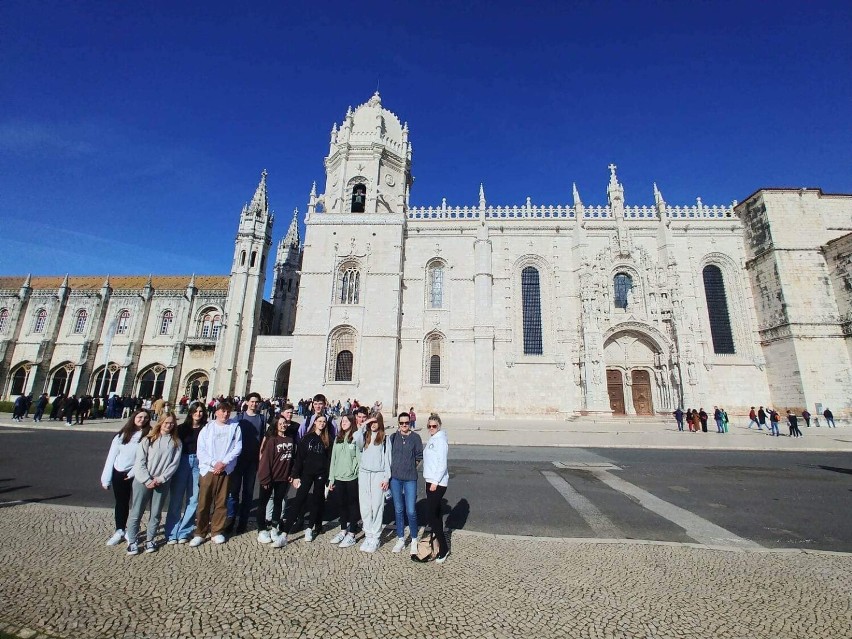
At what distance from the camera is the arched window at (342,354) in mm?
23938

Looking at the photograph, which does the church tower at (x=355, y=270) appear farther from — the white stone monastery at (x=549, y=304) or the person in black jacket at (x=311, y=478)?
the person in black jacket at (x=311, y=478)

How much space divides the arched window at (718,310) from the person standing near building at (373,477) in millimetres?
27405

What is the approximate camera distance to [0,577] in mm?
3500

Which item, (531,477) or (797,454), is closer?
(531,477)

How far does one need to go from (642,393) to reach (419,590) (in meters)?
24.9

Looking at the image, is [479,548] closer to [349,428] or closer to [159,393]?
[349,428]

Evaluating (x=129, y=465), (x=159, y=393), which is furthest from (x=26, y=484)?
(x=159, y=393)

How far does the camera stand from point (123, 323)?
33750 mm

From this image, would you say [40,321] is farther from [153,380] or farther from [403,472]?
[403,472]

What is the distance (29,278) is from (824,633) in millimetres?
52511

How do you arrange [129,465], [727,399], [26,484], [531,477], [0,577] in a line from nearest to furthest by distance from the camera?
1. [0,577]
2. [129,465]
3. [26,484]
4. [531,477]
5. [727,399]

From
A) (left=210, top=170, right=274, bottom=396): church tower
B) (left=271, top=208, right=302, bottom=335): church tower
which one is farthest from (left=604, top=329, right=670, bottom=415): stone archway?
(left=271, top=208, right=302, bottom=335): church tower

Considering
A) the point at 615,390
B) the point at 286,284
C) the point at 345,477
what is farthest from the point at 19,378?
the point at 615,390

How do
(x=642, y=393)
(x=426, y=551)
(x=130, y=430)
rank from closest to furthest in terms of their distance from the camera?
1. (x=426, y=551)
2. (x=130, y=430)
3. (x=642, y=393)
